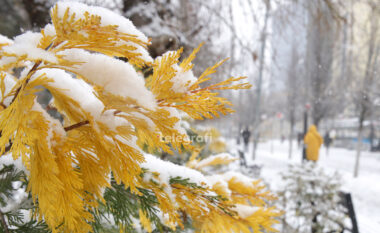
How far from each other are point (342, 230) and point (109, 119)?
4405 mm

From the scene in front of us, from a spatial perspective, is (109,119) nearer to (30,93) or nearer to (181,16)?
(30,93)

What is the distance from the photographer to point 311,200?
4.53 metres

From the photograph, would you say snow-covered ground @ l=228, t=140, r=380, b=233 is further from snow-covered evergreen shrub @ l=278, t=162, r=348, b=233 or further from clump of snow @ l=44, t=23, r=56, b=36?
clump of snow @ l=44, t=23, r=56, b=36

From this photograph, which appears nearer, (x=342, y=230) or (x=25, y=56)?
(x=25, y=56)

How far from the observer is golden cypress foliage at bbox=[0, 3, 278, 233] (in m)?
0.48

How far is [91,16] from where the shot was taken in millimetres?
483

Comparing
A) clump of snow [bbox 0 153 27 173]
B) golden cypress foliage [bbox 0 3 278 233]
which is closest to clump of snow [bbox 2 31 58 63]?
golden cypress foliage [bbox 0 3 278 233]

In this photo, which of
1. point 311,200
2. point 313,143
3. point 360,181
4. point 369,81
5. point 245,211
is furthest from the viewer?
point 369,81

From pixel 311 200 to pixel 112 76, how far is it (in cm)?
487

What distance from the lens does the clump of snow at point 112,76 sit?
0.53 meters

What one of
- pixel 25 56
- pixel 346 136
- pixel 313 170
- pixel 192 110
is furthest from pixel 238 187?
pixel 346 136

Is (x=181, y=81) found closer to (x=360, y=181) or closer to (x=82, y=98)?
(x=82, y=98)

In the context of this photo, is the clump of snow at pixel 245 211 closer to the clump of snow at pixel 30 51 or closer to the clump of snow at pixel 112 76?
the clump of snow at pixel 112 76

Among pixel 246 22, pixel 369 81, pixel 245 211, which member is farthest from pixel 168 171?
pixel 369 81
